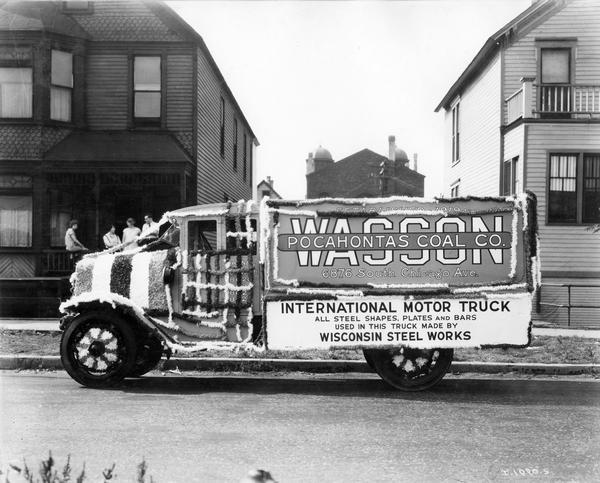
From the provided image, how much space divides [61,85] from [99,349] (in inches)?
526

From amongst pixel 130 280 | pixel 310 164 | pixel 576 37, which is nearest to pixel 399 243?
pixel 130 280

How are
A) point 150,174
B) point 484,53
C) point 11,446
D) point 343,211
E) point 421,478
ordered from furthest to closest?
1. point 484,53
2. point 150,174
3. point 343,211
4. point 11,446
5. point 421,478

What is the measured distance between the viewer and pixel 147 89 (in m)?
20.6

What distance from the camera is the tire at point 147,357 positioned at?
29.5 feet

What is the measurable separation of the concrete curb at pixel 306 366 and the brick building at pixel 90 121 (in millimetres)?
9618

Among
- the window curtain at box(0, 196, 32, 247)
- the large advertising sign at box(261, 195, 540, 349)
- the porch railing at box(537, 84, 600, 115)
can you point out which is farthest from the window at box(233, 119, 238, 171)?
the large advertising sign at box(261, 195, 540, 349)

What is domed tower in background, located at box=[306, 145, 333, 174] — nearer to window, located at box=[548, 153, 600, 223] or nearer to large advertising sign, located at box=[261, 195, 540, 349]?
window, located at box=[548, 153, 600, 223]

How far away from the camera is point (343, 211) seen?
826 cm

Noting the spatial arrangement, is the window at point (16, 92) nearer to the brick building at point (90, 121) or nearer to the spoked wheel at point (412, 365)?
the brick building at point (90, 121)

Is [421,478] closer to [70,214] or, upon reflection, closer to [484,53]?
[70,214]

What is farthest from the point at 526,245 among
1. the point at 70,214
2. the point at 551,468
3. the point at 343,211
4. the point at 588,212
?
the point at 70,214

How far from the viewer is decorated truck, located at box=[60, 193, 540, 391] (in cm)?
826

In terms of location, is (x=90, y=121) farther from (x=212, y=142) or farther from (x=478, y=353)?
(x=478, y=353)

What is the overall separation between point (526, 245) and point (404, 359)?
1.85m
